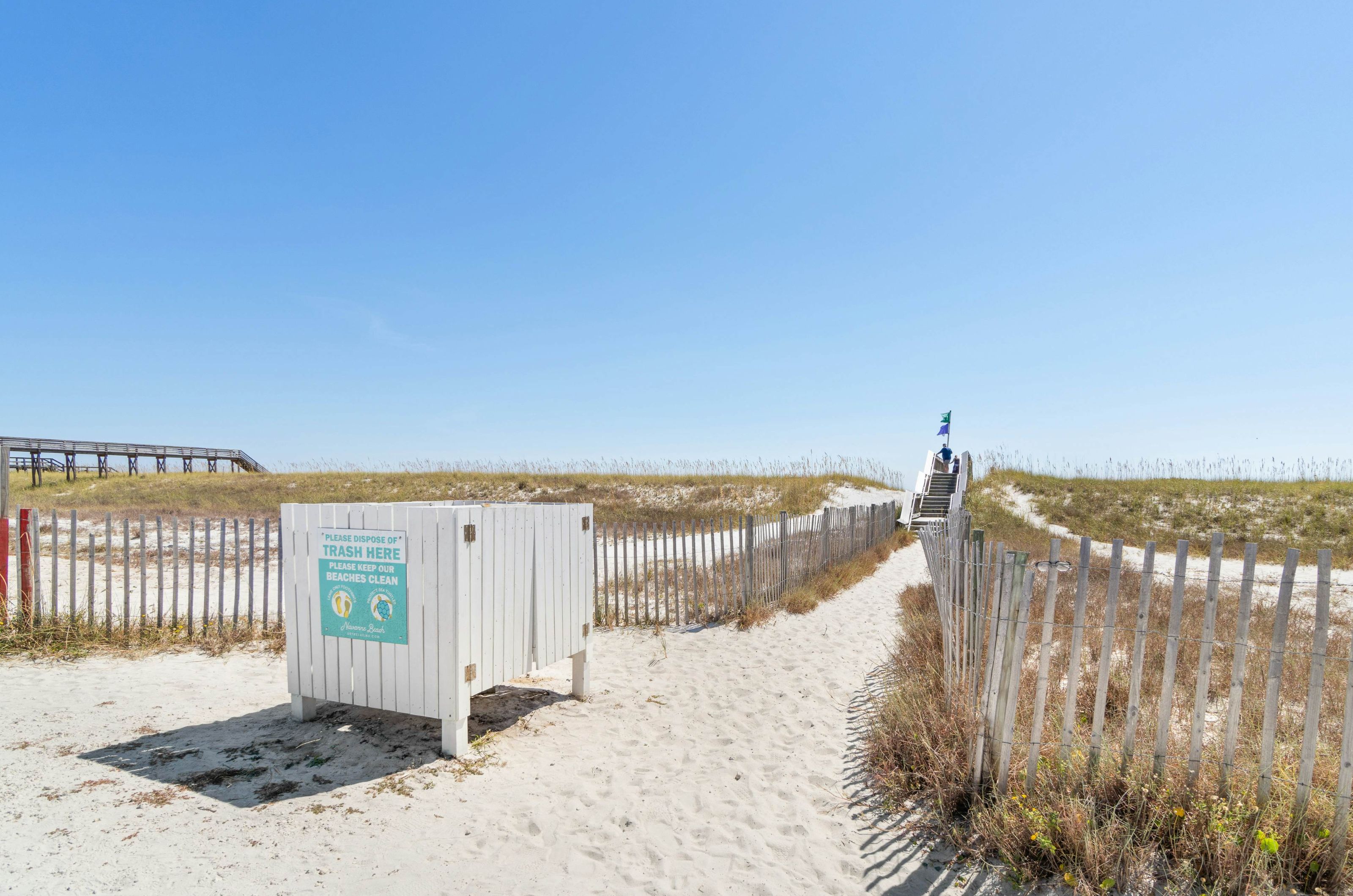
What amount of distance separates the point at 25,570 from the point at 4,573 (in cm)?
26

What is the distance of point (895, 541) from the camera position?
67.9 ft

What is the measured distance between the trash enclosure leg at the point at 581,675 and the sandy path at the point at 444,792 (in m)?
0.20

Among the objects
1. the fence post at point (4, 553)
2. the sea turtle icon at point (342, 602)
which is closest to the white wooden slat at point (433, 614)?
the sea turtle icon at point (342, 602)

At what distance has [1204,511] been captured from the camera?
978 inches

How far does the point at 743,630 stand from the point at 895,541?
13057 mm

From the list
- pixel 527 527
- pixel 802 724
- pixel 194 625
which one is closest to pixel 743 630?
pixel 802 724

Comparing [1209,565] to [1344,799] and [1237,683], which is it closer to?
[1237,683]

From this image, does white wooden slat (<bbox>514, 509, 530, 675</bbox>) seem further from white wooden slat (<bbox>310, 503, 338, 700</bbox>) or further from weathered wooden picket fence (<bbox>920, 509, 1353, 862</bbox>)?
weathered wooden picket fence (<bbox>920, 509, 1353, 862</bbox>)

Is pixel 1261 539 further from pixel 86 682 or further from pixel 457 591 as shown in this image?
pixel 86 682

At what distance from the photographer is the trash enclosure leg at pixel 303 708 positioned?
5570mm

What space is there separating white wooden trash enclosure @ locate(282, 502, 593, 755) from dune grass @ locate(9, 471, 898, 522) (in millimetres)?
15074

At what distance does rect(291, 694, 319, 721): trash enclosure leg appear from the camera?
5570mm

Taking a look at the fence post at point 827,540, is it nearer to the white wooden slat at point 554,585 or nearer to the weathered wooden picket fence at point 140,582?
the white wooden slat at point 554,585

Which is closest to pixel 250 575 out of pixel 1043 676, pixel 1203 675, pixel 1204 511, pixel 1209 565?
pixel 1043 676
